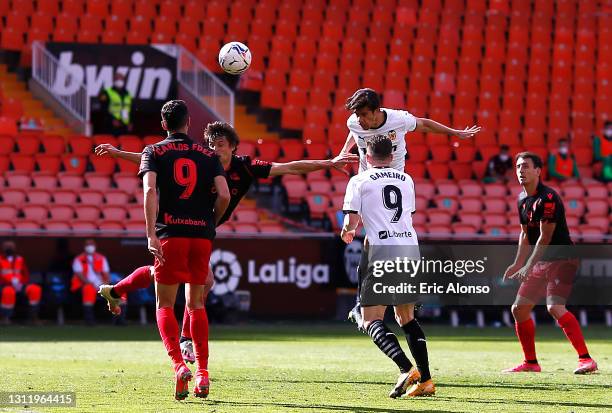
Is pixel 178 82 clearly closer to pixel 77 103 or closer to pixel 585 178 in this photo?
pixel 77 103

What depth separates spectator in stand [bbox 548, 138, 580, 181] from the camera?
945 inches

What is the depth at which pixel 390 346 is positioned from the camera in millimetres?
8555

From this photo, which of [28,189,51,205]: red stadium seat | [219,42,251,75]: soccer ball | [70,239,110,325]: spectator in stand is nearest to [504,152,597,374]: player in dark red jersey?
[219,42,251,75]: soccer ball

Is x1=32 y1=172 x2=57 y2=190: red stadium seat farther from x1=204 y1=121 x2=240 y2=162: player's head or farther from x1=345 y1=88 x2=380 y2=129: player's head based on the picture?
x1=345 y1=88 x2=380 y2=129: player's head

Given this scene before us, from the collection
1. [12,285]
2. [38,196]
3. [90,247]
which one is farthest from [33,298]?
[38,196]

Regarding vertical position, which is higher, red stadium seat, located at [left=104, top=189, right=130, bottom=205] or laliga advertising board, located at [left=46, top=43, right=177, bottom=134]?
laliga advertising board, located at [left=46, top=43, right=177, bottom=134]

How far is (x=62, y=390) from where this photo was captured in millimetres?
8695

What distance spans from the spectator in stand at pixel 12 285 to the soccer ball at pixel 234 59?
26.0 ft

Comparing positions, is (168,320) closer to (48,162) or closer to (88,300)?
(88,300)

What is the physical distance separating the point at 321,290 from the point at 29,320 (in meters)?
4.64

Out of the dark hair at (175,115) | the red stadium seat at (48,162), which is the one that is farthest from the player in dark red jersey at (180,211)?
the red stadium seat at (48,162)

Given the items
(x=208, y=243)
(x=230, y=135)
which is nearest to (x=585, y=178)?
(x=230, y=135)

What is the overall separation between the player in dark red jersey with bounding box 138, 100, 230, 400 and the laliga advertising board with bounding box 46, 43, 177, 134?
1625 centimetres

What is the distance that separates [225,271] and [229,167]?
9642 mm
